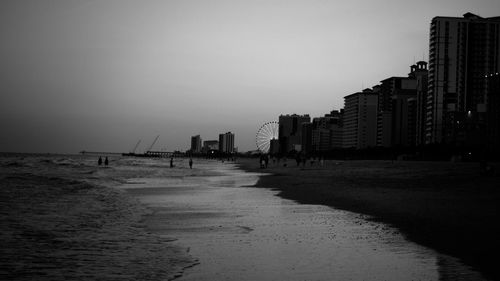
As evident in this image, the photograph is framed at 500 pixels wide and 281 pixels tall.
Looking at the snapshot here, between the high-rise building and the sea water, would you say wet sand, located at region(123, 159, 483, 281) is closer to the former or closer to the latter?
the sea water

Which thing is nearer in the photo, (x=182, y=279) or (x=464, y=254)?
(x=182, y=279)

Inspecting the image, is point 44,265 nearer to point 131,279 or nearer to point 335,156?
point 131,279

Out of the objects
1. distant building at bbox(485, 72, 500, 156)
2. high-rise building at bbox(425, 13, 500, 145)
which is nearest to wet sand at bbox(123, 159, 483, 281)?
distant building at bbox(485, 72, 500, 156)

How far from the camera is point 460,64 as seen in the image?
19400 centimetres

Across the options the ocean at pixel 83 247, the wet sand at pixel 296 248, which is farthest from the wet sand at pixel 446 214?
the ocean at pixel 83 247

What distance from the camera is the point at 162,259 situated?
991 centimetres

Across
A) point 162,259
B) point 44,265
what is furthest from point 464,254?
point 44,265

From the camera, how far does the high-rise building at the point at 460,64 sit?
191000 mm

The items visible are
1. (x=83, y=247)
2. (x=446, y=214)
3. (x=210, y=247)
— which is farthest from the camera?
(x=446, y=214)

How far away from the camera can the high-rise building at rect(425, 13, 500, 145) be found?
191 meters

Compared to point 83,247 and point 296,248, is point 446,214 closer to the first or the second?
point 296,248

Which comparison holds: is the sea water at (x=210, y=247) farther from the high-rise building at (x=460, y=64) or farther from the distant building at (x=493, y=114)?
the high-rise building at (x=460, y=64)

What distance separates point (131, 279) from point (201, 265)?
5.13 ft

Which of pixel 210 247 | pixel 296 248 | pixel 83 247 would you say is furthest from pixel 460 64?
pixel 83 247
